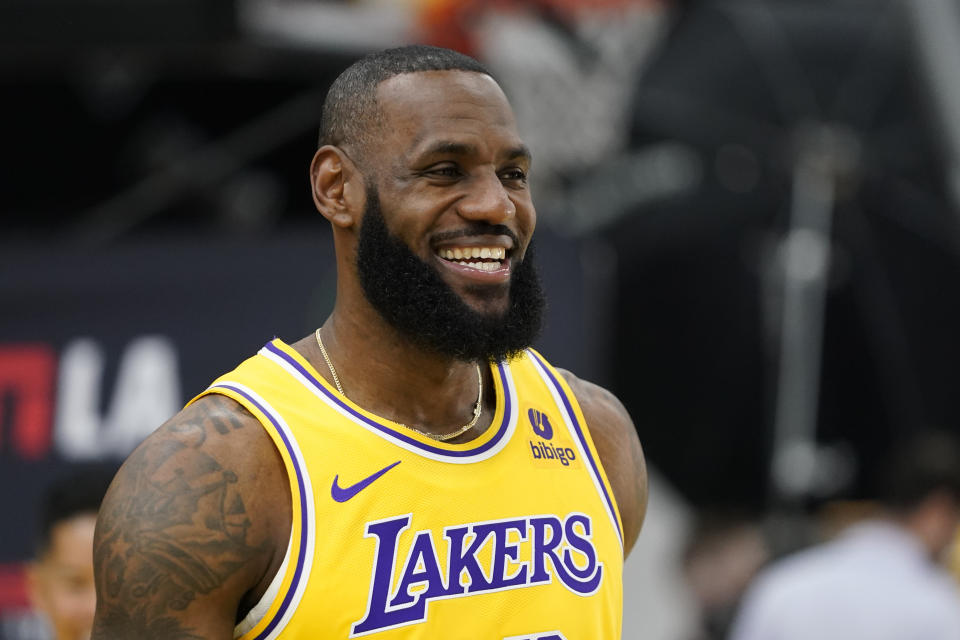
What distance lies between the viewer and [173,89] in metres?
6.81

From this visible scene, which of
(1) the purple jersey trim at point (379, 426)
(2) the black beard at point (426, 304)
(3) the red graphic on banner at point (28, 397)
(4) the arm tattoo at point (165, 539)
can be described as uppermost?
(3) the red graphic on banner at point (28, 397)

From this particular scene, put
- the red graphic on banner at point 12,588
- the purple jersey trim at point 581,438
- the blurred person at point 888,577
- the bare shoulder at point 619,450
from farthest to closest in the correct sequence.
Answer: the red graphic on banner at point 12,588, the blurred person at point 888,577, the bare shoulder at point 619,450, the purple jersey trim at point 581,438

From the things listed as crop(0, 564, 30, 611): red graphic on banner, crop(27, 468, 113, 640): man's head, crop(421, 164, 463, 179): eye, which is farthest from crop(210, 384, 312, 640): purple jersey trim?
crop(0, 564, 30, 611): red graphic on banner

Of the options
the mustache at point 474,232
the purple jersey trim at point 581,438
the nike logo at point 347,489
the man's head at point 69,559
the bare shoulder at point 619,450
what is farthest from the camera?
the man's head at point 69,559

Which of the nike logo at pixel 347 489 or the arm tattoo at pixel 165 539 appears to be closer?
the arm tattoo at pixel 165 539

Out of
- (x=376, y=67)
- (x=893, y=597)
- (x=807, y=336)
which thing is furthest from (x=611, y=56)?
(x=376, y=67)

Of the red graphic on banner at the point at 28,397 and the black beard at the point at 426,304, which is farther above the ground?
the red graphic on banner at the point at 28,397

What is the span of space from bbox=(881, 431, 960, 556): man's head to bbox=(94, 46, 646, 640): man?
3.29 meters

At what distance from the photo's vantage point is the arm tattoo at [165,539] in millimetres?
2729

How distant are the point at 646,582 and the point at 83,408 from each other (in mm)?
2756

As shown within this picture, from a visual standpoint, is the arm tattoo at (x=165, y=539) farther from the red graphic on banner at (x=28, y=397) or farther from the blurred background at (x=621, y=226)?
the red graphic on banner at (x=28, y=397)

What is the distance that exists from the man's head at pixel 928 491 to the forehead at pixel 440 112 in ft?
12.2

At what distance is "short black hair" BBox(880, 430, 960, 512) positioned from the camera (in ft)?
20.5

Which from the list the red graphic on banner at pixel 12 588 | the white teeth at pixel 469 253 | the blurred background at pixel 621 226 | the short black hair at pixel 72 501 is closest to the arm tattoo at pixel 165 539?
the white teeth at pixel 469 253
